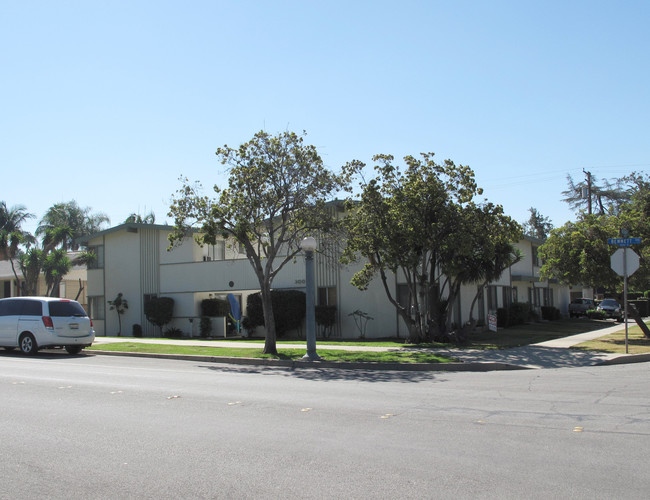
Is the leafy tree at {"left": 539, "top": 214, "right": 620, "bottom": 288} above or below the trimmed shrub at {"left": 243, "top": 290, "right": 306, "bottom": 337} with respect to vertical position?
above

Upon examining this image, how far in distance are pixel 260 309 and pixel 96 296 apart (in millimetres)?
12026

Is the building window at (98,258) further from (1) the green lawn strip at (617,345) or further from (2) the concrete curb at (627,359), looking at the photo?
(2) the concrete curb at (627,359)

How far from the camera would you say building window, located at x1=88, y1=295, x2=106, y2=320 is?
3278cm

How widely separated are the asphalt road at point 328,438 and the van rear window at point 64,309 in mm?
7215

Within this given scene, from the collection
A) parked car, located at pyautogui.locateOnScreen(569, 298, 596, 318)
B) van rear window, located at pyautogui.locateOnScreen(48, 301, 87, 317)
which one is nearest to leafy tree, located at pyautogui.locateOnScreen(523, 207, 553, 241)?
parked car, located at pyautogui.locateOnScreen(569, 298, 596, 318)

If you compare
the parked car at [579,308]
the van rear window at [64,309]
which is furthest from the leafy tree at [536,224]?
the van rear window at [64,309]

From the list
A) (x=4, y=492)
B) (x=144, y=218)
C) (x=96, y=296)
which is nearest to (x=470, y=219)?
(x=4, y=492)

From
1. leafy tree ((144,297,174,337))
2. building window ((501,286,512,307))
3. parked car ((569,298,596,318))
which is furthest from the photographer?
parked car ((569,298,596,318))

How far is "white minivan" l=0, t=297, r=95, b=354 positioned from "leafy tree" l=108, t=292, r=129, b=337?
11.5m

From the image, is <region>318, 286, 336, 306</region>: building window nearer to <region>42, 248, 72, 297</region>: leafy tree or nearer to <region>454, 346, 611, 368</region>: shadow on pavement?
<region>454, 346, 611, 368</region>: shadow on pavement

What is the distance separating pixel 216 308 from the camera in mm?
29078

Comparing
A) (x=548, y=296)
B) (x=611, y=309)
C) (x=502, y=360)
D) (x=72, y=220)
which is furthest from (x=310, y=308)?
(x=72, y=220)

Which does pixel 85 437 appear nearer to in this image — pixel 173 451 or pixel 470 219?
pixel 173 451

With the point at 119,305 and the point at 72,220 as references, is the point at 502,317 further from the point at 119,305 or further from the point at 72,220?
the point at 72,220
